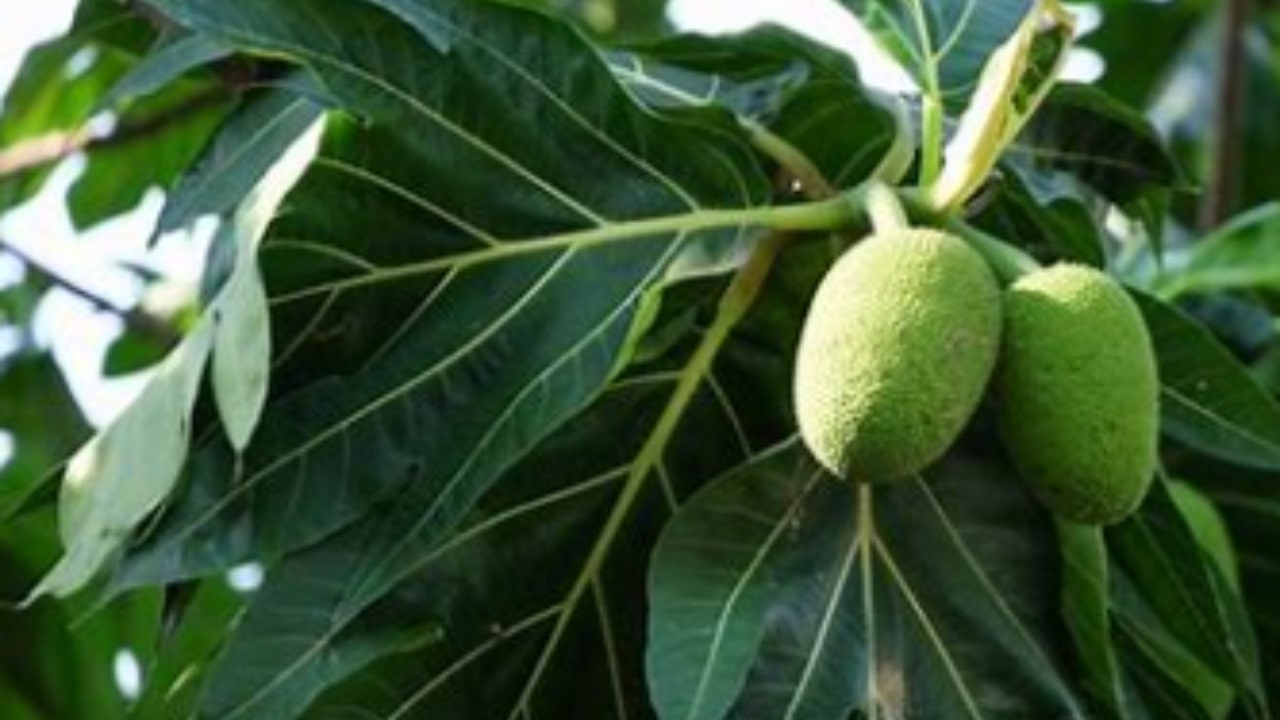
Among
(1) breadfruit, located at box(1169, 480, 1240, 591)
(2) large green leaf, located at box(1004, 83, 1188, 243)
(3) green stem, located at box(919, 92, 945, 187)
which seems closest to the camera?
(3) green stem, located at box(919, 92, 945, 187)

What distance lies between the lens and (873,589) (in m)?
1.66

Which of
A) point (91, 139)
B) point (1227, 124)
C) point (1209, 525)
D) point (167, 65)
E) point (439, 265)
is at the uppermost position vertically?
point (167, 65)

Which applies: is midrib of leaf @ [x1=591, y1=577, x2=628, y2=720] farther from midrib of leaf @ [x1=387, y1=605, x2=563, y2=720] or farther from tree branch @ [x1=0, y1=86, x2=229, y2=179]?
tree branch @ [x1=0, y1=86, x2=229, y2=179]

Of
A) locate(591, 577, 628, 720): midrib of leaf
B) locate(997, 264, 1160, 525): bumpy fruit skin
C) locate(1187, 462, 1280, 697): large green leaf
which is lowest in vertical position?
locate(1187, 462, 1280, 697): large green leaf

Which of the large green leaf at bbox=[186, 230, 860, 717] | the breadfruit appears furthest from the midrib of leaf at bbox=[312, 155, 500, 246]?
the breadfruit

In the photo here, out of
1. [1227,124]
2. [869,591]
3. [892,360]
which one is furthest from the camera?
[1227,124]

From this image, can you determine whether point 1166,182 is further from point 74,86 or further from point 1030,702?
point 74,86

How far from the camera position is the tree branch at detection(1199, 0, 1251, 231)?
2.91 meters

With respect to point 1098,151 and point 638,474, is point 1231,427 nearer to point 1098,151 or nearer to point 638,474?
point 1098,151

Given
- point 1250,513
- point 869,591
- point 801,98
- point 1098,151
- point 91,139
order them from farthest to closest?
1. point 91,139
2. point 1250,513
3. point 1098,151
4. point 801,98
5. point 869,591

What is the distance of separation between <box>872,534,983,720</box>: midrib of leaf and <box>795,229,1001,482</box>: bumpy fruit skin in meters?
0.22

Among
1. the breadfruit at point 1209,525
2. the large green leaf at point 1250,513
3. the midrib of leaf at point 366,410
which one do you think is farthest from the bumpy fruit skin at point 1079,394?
the large green leaf at point 1250,513

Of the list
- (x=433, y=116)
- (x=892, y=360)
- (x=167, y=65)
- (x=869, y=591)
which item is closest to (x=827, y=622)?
(x=869, y=591)

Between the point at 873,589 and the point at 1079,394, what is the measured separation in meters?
0.24
